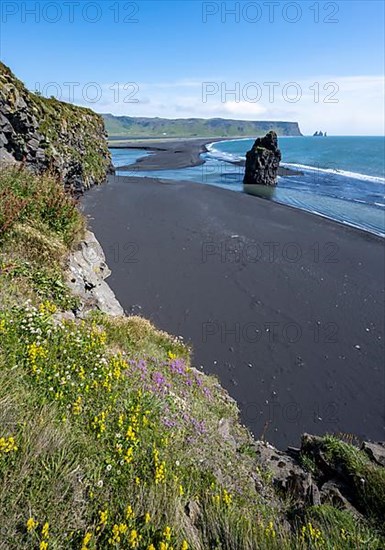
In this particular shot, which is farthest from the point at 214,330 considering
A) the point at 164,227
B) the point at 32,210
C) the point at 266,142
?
the point at 266,142

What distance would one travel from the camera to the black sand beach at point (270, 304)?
8.04 meters

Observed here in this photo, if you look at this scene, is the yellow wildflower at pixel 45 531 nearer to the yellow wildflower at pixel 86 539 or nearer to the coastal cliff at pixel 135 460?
the coastal cliff at pixel 135 460

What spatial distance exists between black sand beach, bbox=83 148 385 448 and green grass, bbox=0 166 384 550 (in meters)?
2.72

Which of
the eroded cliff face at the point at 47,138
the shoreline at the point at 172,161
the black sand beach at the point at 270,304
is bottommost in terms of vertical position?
the black sand beach at the point at 270,304

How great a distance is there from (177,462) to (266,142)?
45243mm

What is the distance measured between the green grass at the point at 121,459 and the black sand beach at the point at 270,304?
272 cm

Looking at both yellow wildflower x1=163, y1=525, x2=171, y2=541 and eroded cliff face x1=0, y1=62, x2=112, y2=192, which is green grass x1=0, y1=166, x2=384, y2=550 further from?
eroded cliff face x1=0, y1=62, x2=112, y2=192

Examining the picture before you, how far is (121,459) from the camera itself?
342cm

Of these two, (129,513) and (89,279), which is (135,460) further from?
(89,279)

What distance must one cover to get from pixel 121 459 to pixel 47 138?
24.0 m

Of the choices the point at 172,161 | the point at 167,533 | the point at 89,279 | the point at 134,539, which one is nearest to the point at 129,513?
the point at 134,539

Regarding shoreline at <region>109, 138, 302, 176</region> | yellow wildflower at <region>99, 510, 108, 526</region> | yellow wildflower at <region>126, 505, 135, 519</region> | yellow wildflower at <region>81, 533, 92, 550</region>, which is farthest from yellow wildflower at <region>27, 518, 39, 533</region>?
shoreline at <region>109, 138, 302, 176</region>

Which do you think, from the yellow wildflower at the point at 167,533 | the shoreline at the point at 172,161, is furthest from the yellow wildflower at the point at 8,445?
the shoreline at the point at 172,161

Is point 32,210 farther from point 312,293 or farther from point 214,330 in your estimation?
point 312,293
